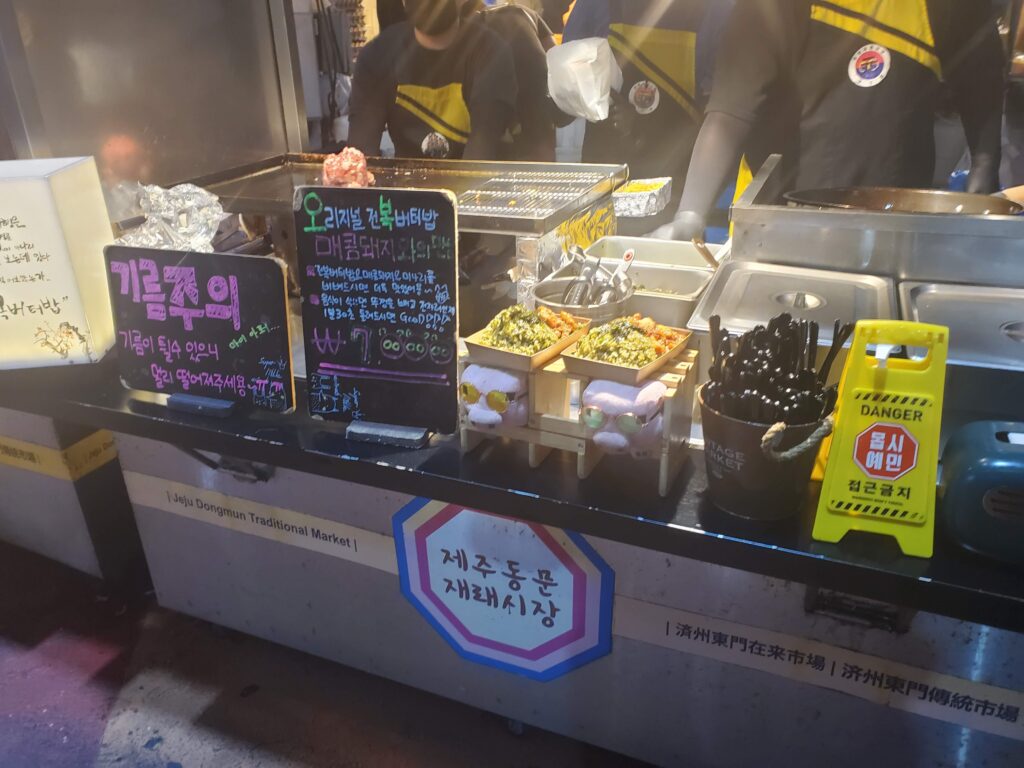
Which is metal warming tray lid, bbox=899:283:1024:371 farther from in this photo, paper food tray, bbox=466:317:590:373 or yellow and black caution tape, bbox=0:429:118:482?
yellow and black caution tape, bbox=0:429:118:482

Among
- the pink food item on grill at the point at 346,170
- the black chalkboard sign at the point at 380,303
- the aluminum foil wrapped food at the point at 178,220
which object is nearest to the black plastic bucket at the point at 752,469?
the black chalkboard sign at the point at 380,303

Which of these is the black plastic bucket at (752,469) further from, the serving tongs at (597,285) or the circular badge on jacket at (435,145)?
the circular badge on jacket at (435,145)

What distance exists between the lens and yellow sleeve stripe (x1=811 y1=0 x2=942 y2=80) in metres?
2.54

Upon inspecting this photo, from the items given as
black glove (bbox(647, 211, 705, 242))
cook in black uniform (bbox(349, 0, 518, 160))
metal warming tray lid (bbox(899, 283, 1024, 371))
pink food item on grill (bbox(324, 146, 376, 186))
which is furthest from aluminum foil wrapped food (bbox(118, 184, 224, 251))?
metal warming tray lid (bbox(899, 283, 1024, 371))

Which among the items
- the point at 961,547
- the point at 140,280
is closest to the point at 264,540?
the point at 140,280

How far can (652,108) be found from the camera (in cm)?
385

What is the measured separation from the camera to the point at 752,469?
3.89ft

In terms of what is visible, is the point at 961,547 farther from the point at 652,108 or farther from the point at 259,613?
the point at 652,108

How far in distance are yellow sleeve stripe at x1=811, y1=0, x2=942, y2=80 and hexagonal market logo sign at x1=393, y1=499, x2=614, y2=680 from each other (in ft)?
6.96

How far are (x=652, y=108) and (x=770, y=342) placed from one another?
9.79 ft

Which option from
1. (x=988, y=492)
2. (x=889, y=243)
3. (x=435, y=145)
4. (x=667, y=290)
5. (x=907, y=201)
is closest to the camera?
(x=988, y=492)

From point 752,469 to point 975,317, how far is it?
2.01 ft

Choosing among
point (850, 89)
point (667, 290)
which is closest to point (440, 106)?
point (850, 89)

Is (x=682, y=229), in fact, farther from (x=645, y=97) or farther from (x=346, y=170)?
(x=645, y=97)
